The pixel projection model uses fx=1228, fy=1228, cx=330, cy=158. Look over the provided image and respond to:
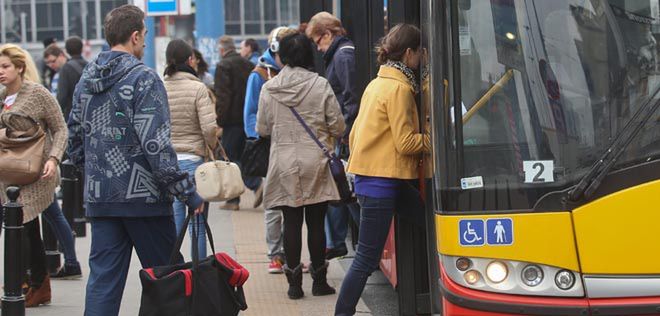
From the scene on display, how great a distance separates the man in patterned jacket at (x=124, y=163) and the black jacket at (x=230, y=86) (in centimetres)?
717

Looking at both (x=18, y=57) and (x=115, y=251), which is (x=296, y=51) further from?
(x=115, y=251)

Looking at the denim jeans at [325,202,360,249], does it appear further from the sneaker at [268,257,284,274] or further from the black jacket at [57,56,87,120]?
the black jacket at [57,56,87,120]

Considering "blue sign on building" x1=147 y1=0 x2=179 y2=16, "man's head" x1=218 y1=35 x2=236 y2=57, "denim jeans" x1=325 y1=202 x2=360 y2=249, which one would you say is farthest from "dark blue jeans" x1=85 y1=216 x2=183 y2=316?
"blue sign on building" x1=147 y1=0 x2=179 y2=16

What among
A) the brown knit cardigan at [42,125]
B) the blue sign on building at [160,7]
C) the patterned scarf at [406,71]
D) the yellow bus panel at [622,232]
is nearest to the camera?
the yellow bus panel at [622,232]

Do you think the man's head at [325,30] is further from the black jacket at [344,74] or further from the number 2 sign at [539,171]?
the number 2 sign at [539,171]

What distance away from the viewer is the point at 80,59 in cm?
1297

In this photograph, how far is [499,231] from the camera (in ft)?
15.6

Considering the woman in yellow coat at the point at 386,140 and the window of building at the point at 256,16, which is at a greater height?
the window of building at the point at 256,16

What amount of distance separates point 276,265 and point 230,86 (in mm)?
4344

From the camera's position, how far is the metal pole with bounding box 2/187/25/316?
22.4 feet

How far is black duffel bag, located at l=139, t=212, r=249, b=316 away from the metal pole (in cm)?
159

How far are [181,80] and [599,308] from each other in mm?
4286

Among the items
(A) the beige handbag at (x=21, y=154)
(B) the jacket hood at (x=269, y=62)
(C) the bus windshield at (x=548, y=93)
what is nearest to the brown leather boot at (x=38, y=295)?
(A) the beige handbag at (x=21, y=154)

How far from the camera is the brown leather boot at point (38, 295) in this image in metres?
7.93
